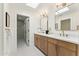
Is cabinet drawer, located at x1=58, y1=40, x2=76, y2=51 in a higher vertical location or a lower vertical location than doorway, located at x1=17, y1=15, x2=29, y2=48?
lower

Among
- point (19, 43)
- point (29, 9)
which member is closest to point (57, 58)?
point (19, 43)

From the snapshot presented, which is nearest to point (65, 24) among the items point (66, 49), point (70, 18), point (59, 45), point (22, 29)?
point (70, 18)

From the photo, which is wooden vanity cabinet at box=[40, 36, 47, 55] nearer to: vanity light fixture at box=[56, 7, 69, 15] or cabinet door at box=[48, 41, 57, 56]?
cabinet door at box=[48, 41, 57, 56]

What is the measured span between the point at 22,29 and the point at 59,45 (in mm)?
712

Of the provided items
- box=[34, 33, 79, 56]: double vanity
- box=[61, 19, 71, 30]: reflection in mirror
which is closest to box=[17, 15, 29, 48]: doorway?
box=[34, 33, 79, 56]: double vanity

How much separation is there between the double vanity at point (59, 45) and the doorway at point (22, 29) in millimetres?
216

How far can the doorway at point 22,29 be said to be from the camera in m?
1.81

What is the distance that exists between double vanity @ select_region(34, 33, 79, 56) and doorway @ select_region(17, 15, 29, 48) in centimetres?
22

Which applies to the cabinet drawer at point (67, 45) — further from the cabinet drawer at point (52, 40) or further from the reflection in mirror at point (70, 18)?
the reflection in mirror at point (70, 18)

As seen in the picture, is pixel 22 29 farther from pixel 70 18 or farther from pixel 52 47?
pixel 70 18

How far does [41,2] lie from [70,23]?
2.21 ft

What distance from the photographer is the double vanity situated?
1.56 metres

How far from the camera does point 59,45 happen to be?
1880 millimetres

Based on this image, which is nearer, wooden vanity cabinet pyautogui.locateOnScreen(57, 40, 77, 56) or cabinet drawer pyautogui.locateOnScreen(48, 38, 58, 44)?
wooden vanity cabinet pyautogui.locateOnScreen(57, 40, 77, 56)
